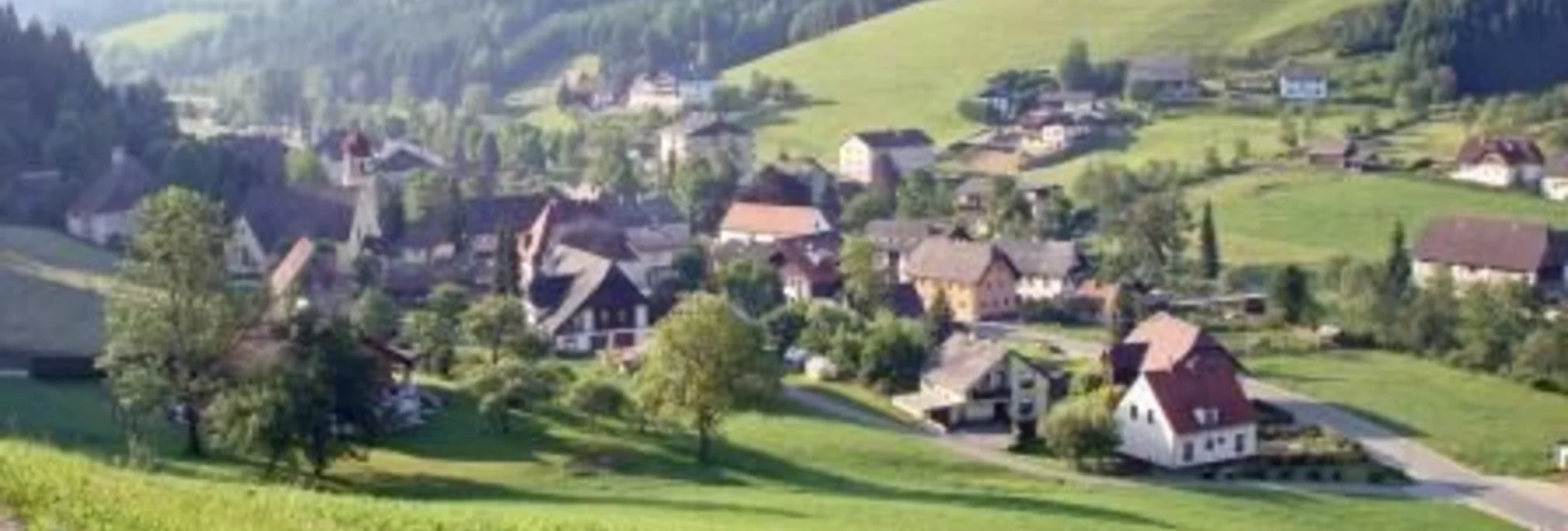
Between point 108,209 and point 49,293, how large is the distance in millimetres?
23704

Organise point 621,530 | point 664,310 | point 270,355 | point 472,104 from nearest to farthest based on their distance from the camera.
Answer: point 621,530, point 270,355, point 664,310, point 472,104

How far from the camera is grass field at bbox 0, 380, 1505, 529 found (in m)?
34.5

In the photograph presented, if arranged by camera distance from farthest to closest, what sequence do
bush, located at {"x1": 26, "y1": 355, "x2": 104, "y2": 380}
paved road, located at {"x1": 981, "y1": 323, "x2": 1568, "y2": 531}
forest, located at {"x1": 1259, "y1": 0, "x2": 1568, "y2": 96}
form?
forest, located at {"x1": 1259, "y1": 0, "x2": 1568, "y2": 96} < bush, located at {"x1": 26, "y1": 355, "x2": 104, "y2": 380} < paved road, located at {"x1": 981, "y1": 323, "x2": 1568, "y2": 531}

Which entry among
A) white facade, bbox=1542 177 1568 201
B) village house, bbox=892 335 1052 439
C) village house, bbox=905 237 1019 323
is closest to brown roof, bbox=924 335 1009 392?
village house, bbox=892 335 1052 439

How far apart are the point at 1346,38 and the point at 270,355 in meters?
115

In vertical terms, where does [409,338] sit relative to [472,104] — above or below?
below

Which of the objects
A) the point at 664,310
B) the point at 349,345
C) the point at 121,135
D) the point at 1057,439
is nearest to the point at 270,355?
the point at 349,345

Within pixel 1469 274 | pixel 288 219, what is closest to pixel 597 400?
pixel 288 219

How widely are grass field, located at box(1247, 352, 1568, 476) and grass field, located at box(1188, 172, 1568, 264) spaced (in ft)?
69.4

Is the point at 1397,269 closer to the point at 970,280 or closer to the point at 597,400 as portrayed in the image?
the point at 970,280

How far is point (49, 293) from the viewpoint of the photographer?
6481 cm

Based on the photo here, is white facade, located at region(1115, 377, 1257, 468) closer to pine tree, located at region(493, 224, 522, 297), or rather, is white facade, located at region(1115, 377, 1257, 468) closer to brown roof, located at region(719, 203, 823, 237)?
pine tree, located at region(493, 224, 522, 297)

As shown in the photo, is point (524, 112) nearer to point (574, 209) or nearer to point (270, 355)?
point (574, 209)

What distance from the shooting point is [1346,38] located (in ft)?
474
